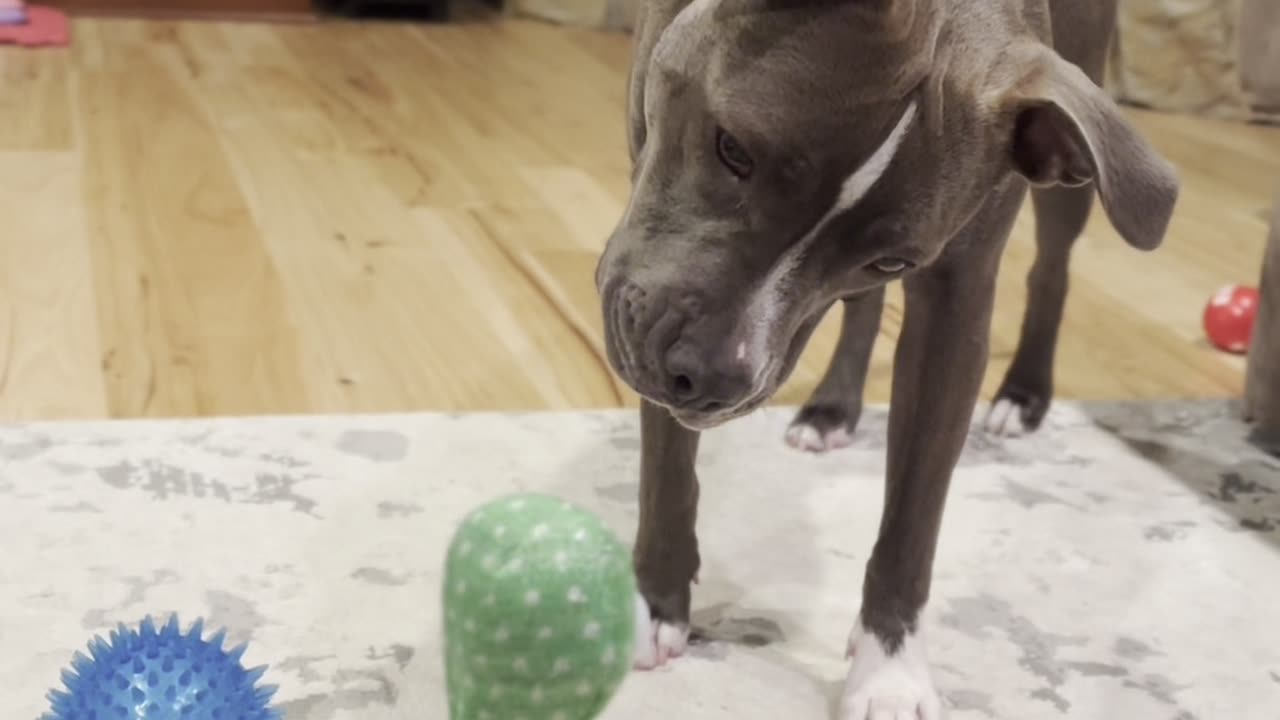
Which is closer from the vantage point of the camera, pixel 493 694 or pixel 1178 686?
pixel 493 694

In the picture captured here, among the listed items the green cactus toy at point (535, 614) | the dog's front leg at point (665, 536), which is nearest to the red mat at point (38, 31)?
the dog's front leg at point (665, 536)

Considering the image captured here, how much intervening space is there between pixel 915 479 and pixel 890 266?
0.28 m

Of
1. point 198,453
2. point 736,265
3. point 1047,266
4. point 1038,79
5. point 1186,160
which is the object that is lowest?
point 1186,160

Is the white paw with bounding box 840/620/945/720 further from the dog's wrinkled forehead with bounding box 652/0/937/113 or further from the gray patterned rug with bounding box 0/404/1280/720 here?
the dog's wrinkled forehead with bounding box 652/0/937/113

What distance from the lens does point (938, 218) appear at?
1.02 meters

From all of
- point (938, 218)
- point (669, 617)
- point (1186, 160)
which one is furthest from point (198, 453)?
point (1186, 160)

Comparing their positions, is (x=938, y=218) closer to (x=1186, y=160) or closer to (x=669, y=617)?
(x=669, y=617)

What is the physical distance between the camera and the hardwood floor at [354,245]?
1.85 meters

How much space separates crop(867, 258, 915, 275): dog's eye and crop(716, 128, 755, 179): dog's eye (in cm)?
11

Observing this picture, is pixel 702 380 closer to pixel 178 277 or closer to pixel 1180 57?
pixel 178 277

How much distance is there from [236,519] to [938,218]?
0.78 meters

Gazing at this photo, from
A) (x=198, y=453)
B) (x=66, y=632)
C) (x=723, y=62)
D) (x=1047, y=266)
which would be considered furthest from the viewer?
(x=1047, y=266)

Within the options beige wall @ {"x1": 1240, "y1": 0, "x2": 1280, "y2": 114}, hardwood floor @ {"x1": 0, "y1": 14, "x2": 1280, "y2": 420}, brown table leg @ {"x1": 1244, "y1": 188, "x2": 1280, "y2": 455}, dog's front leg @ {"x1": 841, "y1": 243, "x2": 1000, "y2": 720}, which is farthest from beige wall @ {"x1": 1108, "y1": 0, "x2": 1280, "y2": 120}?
dog's front leg @ {"x1": 841, "y1": 243, "x2": 1000, "y2": 720}

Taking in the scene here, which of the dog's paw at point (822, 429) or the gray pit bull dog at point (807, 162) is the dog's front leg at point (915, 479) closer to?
the gray pit bull dog at point (807, 162)
